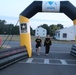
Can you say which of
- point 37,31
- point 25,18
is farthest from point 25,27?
point 37,31

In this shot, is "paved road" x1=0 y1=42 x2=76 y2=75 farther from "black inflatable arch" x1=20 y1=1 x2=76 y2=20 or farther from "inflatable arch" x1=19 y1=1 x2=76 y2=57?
"black inflatable arch" x1=20 y1=1 x2=76 y2=20

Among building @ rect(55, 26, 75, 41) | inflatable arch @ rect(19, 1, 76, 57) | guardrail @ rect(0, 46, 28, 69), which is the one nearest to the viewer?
guardrail @ rect(0, 46, 28, 69)

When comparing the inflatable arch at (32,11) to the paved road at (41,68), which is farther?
the inflatable arch at (32,11)

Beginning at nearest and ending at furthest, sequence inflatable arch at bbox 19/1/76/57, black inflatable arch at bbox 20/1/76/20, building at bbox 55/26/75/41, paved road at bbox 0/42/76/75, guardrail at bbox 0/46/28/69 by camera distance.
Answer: paved road at bbox 0/42/76/75
guardrail at bbox 0/46/28/69
black inflatable arch at bbox 20/1/76/20
inflatable arch at bbox 19/1/76/57
building at bbox 55/26/75/41

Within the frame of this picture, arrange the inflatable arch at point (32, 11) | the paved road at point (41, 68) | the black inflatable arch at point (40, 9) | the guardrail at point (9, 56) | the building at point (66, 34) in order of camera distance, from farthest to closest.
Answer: the building at point (66, 34) → the inflatable arch at point (32, 11) → the black inflatable arch at point (40, 9) → the guardrail at point (9, 56) → the paved road at point (41, 68)

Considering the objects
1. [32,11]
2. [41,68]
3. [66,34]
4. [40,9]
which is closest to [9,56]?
[41,68]

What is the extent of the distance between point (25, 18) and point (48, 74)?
394 inches

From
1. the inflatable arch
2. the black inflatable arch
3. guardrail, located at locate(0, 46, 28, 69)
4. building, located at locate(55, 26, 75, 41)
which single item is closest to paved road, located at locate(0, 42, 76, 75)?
guardrail, located at locate(0, 46, 28, 69)

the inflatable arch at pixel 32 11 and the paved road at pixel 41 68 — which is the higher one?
the inflatable arch at pixel 32 11

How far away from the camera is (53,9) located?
22.4 m

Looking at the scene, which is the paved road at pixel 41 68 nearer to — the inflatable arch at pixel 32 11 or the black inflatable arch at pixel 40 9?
the inflatable arch at pixel 32 11

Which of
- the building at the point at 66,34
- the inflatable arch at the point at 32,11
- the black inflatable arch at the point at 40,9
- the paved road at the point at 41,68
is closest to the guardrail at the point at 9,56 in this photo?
the paved road at the point at 41,68

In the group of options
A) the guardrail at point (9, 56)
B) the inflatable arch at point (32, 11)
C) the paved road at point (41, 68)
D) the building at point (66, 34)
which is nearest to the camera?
the paved road at point (41, 68)

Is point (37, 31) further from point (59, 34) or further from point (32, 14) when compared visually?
point (32, 14)
